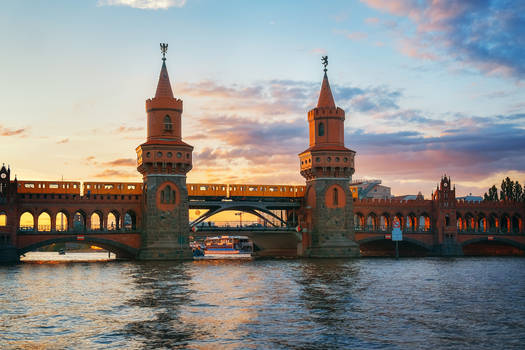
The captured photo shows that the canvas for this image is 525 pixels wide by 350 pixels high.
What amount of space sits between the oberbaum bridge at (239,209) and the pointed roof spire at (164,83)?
0.15m

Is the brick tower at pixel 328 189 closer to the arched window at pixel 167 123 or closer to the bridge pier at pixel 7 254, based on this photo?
the arched window at pixel 167 123

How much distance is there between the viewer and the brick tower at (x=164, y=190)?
8250 cm

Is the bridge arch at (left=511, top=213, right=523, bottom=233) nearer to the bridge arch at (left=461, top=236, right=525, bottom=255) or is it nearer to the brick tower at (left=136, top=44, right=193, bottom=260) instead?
the bridge arch at (left=461, top=236, right=525, bottom=255)

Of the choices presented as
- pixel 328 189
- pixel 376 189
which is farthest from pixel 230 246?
pixel 328 189

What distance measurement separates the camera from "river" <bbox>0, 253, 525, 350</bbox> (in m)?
27.5

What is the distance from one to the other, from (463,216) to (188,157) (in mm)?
51936

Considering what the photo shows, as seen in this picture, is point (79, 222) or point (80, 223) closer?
point (80, 223)

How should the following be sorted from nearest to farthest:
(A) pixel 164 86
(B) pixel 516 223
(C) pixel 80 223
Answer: (A) pixel 164 86
(B) pixel 516 223
(C) pixel 80 223

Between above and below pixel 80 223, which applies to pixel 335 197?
above

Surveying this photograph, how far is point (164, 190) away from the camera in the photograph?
8400 cm

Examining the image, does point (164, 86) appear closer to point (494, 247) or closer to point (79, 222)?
point (494, 247)

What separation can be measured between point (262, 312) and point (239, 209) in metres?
60.8

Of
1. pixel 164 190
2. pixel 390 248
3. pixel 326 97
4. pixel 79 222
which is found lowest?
pixel 390 248

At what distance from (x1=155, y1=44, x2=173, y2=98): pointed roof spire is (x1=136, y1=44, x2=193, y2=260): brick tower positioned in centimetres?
228
